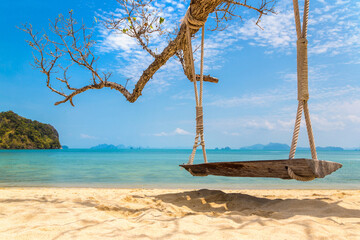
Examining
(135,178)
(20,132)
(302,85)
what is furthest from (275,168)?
(20,132)

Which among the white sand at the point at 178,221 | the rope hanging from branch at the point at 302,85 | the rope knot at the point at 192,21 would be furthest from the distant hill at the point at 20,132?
the rope hanging from branch at the point at 302,85

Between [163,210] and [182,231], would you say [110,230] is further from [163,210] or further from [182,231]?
[163,210]

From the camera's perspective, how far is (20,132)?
43656 millimetres

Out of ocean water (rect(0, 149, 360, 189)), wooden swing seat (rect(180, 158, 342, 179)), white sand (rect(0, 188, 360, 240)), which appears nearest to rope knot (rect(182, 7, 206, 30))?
wooden swing seat (rect(180, 158, 342, 179))

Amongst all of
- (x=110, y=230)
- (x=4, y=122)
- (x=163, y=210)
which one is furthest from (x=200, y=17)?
(x=4, y=122)

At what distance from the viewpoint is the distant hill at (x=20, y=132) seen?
41669 millimetres

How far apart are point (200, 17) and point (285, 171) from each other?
1.86 m

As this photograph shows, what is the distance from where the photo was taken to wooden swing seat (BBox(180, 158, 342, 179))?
1.64 metres

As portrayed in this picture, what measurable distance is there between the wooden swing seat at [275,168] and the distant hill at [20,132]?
4885cm

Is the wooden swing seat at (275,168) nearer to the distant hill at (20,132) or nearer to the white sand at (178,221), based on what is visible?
the white sand at (178,221)

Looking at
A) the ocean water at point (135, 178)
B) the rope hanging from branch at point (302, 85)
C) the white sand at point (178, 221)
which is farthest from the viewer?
the ocean water at point (135, 178)

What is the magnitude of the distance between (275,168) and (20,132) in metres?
51.4

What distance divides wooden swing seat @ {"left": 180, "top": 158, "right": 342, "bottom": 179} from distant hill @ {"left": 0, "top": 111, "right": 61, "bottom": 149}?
4885 cm

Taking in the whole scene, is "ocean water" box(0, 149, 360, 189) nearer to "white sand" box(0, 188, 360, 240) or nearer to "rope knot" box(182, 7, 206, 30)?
"white sand" box(0, 188, 360, 240)
